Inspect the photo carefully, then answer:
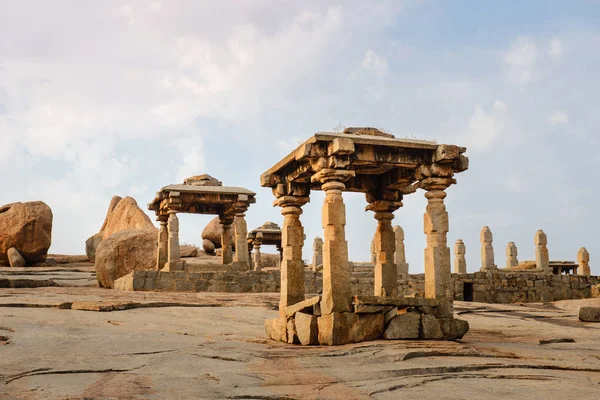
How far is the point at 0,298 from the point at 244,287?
7882 mm

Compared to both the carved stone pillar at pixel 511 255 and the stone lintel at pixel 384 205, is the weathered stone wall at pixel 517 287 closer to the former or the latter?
the carved stone pillar at pixel 511 255

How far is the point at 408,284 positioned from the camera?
2117 cm

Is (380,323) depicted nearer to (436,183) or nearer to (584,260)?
(436,183)

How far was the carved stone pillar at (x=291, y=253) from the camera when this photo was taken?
33.6 ft

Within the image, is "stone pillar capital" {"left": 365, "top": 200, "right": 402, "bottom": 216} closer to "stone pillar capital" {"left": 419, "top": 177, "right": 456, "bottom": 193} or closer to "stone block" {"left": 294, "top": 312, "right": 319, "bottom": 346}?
"stone pillar capital" {"left": 419, "top": 177, "right": 456, "bottom": 193}

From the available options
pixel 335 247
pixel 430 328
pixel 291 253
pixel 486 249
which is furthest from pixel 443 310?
pixel 486 249

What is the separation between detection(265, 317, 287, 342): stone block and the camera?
9445mm

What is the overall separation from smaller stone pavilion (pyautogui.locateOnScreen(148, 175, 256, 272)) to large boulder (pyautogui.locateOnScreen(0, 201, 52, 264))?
988 centimetres

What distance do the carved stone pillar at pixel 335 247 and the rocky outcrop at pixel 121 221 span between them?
87.4 feet

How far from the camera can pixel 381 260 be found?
11.3 metres

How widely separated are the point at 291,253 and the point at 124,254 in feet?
40.0

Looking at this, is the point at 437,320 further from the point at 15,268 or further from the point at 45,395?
the point at 15,268

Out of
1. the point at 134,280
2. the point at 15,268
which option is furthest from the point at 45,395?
the point at 15,268

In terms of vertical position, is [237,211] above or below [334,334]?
above
